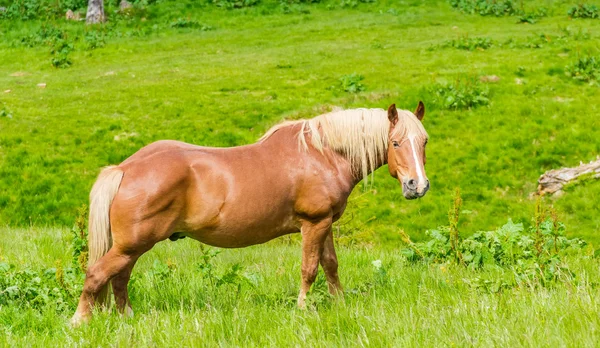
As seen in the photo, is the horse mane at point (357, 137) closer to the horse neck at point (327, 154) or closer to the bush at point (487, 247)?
the horse neck at point (327, 154)

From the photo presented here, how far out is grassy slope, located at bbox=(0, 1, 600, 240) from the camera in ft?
49.2

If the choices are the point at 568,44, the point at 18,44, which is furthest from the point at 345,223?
the point at 18,44

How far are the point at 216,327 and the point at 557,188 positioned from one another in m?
10.8

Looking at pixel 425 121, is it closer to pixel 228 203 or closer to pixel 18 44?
pixel 228 203

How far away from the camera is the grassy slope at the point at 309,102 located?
1498cm

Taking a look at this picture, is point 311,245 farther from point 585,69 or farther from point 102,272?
point 585,69

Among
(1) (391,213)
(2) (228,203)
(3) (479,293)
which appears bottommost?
(1) (391,213)

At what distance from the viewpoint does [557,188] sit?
14.5 m

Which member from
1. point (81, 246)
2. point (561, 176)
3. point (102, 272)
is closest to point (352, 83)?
point (561, 176)

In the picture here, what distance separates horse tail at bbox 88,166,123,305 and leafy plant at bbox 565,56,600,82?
1655cm

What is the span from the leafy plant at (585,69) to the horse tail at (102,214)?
16.5m

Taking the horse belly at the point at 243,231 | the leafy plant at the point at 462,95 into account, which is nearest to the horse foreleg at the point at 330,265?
the horse belly at the point at 243,231

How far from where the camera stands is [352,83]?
20469mm

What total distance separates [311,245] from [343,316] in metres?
1.11
